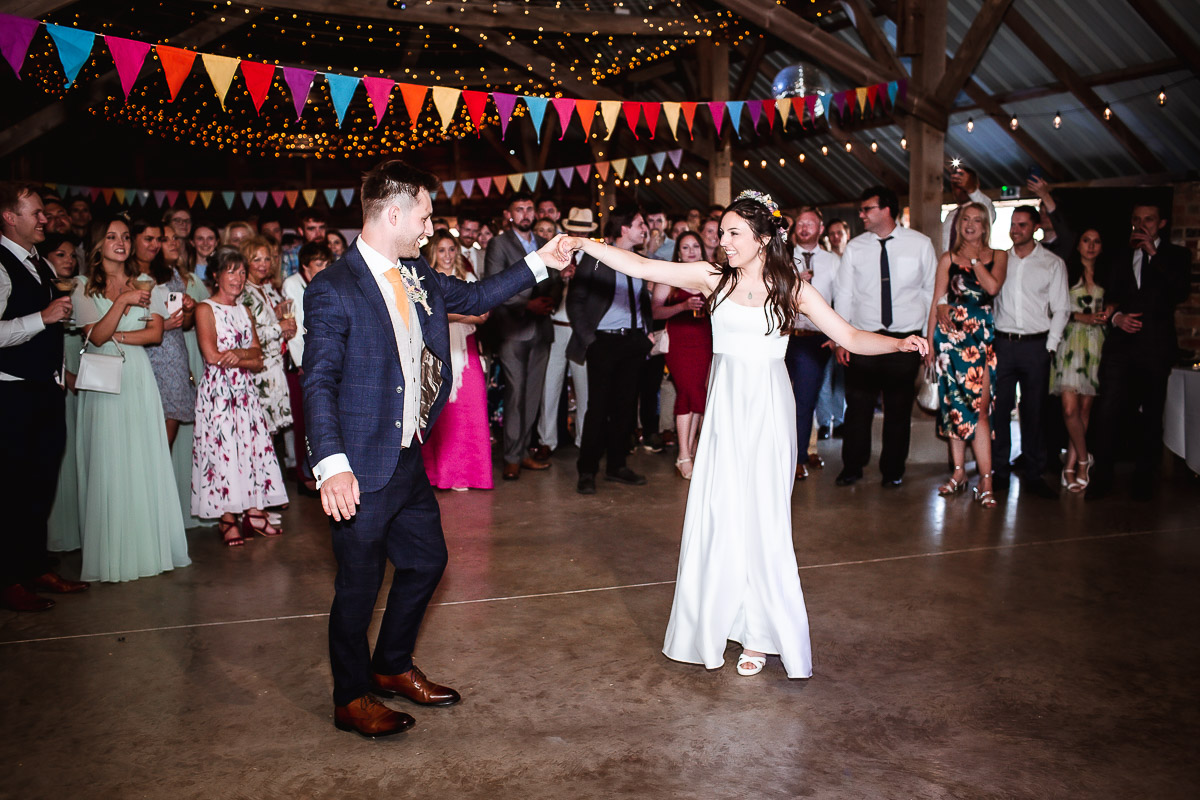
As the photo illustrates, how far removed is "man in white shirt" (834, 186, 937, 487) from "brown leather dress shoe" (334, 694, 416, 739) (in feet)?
12.0

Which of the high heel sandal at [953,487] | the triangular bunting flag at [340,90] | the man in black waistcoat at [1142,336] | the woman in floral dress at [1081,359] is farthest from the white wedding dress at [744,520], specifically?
the triangular bunting flag at [340,90]

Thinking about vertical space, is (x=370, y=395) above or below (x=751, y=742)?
above

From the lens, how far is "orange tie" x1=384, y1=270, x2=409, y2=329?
2395 millimetres

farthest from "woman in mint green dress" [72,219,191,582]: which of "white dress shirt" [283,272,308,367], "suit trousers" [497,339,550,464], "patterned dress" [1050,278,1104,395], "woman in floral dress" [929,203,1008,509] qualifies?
"patterned dress" [1050,278,1104,395]

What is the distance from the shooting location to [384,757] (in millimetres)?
2404

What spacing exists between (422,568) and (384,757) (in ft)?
1.62

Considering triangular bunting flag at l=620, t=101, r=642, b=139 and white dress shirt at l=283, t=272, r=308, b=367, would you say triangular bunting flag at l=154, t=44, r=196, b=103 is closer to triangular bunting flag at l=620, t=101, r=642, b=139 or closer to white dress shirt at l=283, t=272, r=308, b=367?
white dress shirt at l=283, t=272, r=308, b=367

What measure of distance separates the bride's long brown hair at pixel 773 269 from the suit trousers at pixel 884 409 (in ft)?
8.52

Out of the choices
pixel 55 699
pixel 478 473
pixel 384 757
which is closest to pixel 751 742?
pixel 384 757

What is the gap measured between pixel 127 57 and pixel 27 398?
7.40 feet

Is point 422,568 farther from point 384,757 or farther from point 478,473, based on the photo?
point 478,473

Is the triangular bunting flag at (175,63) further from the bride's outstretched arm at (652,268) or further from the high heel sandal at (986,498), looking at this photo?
the high heel sandal at (986,498)

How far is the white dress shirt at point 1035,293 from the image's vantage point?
5086 mm

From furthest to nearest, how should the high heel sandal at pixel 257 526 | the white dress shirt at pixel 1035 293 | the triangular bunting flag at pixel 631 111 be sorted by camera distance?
the triangular bunting flag at pixel 631 111, the white dress shirt at pixel 1035 293, the high heel sandal at pixel 257 526
